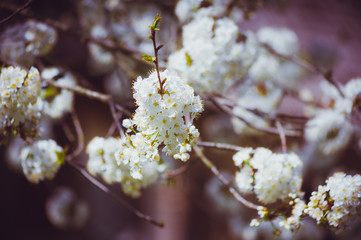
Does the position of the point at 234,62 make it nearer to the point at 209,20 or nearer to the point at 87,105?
the point at 209,20

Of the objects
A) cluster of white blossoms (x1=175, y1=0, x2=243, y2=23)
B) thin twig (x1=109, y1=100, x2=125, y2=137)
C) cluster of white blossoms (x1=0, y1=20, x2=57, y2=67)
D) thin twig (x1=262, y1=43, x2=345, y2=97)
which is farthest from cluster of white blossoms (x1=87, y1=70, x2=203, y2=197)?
thin twig (x1=262, y1=43, x2=345, y2=97)

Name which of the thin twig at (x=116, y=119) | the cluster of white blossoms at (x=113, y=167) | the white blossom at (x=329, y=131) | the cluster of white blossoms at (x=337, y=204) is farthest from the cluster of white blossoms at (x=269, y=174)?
the white blossom at (x=329, y=131)

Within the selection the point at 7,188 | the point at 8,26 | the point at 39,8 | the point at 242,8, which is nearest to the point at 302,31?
the point at 242,8

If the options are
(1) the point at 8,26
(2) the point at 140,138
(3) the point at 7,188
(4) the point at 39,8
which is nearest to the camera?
(2) the point at 140,138

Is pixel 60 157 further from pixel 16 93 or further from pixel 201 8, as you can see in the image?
pixel 201 8

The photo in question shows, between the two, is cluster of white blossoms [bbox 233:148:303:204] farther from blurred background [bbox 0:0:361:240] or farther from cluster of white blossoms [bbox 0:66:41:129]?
blurred background [bbox 0:0:361:240]
